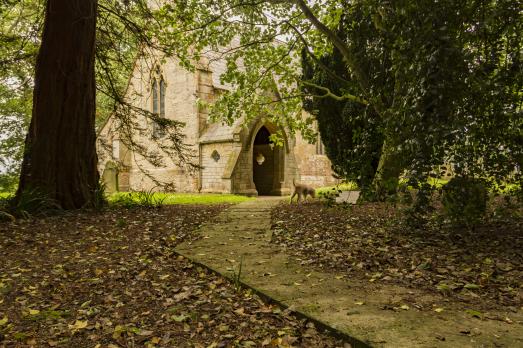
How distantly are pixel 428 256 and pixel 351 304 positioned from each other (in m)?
1.94

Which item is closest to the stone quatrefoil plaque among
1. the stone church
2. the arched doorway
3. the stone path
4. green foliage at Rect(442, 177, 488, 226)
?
the stone church

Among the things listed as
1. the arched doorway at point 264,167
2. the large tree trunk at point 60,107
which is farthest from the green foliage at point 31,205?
the arched doorway at point 264,167

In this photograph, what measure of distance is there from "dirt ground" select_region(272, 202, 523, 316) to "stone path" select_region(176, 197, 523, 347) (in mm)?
232

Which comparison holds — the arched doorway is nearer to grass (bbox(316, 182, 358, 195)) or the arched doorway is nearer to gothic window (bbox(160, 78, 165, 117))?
grass (bbox(316, 182, 358, 195))

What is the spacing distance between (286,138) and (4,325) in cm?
1583

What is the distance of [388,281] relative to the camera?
3.79 metres

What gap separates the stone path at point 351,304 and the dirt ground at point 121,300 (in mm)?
164

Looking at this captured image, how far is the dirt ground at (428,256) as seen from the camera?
347 cm

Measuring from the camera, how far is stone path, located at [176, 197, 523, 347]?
2.43m

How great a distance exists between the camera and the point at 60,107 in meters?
7.42

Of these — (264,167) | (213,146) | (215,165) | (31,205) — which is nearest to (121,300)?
(31,205)

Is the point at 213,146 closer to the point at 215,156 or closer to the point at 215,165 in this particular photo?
the point at 215,156

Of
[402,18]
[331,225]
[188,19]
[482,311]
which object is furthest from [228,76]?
[482,311]

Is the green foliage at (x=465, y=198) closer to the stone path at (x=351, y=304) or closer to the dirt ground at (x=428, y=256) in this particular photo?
the dirt ground at (x=428, y=256)
